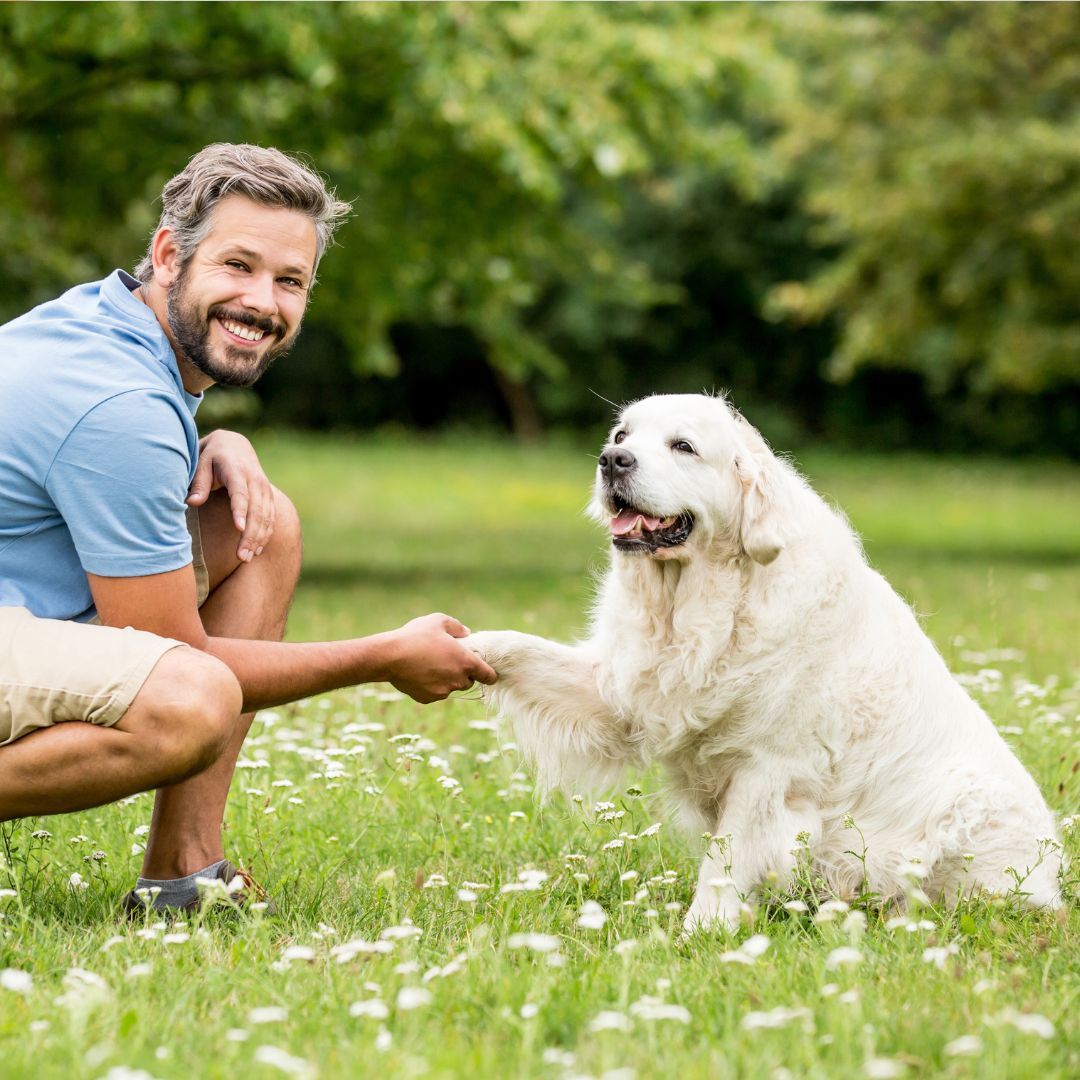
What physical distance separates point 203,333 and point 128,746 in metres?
1.01

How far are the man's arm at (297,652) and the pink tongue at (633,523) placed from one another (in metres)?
0.50

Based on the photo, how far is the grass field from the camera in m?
2.51

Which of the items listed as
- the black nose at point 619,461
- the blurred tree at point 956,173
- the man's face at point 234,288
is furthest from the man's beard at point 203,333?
the blurred tree at point 956,173

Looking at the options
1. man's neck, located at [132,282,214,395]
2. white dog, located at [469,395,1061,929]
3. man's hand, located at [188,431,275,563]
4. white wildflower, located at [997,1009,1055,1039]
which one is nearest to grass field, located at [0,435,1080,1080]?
white wildflower, located at [997,1009,1055,1039]

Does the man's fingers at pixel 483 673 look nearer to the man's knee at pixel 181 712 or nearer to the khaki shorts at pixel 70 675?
the man's knee at pixel 181 712

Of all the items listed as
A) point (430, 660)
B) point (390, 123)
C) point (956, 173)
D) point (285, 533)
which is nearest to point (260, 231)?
point (285, 533)

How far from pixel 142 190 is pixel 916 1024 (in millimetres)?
11620

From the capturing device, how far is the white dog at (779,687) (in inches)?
150

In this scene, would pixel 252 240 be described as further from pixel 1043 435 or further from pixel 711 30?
pixel 1043 435

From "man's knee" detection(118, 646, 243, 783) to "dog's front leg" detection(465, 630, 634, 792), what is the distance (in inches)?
38.1

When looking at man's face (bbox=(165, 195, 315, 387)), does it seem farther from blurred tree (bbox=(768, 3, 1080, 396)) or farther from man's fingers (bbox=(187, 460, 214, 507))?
blurred tree (bbox=(768, 3, 1080, 396))

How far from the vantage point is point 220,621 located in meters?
3.77

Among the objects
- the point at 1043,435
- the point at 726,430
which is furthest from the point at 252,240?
the point at 1043,435

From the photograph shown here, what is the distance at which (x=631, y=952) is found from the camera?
9.93ft
